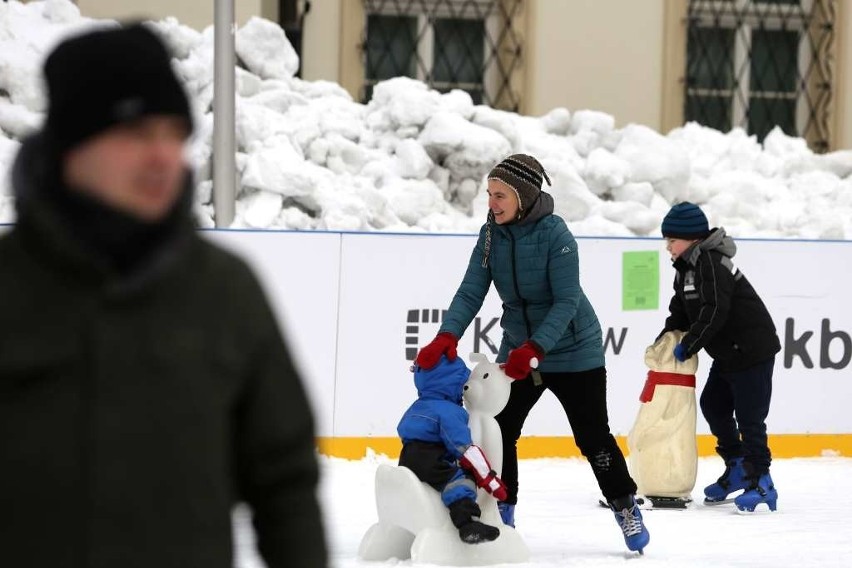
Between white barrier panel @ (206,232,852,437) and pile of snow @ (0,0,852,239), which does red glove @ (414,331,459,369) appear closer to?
white barrier panel @ (206,232,852,437)

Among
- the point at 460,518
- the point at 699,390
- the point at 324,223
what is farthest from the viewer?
the point at 324,223

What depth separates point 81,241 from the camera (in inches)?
67.9

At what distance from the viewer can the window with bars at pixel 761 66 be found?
1448cm

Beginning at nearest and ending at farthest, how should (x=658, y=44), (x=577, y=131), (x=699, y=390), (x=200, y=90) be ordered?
(x=699, y=390) → (x=200, y=90) → (x=577, y=131) → (x=658, y=44)

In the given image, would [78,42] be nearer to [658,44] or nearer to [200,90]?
[200,90]

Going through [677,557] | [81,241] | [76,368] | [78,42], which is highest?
[78,42]

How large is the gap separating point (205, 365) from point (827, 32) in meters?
13.3

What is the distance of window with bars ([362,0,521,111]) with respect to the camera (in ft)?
45.8

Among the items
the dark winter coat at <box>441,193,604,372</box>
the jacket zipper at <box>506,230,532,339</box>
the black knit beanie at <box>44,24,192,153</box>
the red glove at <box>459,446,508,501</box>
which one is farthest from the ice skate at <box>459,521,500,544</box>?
the black knit beanie at <box>44,24,192,153</box>

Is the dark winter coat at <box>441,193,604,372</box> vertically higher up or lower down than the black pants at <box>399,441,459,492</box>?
higher up

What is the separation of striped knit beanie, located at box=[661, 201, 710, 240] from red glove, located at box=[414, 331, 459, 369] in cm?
196

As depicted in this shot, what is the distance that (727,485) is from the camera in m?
7.43

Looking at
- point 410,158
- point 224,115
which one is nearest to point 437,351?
point 224,115

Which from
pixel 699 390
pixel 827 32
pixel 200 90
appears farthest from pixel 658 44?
pixel 699 390
